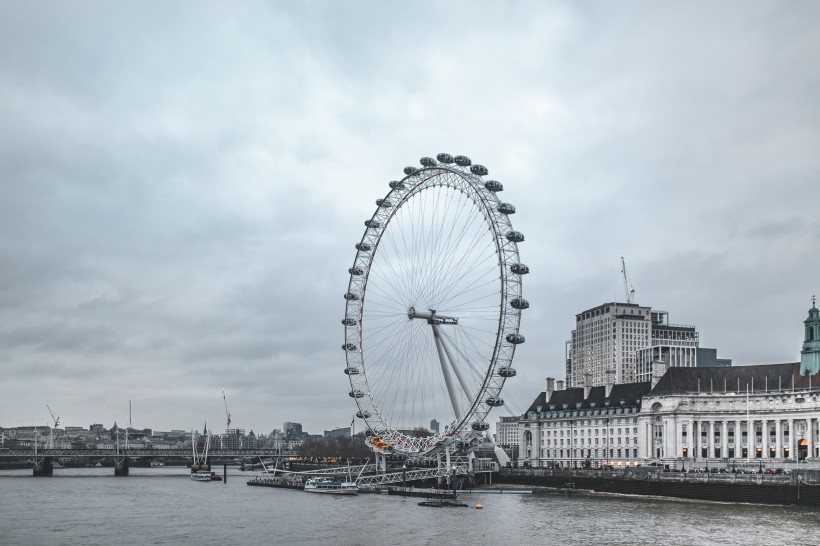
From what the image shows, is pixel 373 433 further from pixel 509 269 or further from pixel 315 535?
pixel 315 535

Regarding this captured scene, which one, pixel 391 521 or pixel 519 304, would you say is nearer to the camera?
pixel 391 521

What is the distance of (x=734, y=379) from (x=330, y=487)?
55.9 metres

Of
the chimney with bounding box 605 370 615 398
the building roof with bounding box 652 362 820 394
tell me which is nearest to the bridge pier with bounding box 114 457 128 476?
the chimney with bounding box 605 370 615 398

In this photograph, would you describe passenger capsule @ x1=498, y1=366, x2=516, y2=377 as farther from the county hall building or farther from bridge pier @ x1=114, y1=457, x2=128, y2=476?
bridge pier @ x1=114, y1=457, x2=128, y2=476

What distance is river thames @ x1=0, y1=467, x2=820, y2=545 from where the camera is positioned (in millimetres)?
64688

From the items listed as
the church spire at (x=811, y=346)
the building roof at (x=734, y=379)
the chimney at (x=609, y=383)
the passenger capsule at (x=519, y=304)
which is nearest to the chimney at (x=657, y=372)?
the building roof at (x=734, y=379)

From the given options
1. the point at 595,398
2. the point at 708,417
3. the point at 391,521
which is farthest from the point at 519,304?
the point at 595,398

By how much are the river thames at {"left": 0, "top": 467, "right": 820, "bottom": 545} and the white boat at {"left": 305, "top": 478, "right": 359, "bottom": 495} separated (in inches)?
163

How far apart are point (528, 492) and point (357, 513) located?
3496 cm

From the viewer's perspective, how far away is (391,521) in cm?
7594

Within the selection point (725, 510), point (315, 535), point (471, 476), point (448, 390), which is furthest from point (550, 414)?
point (315, 535)

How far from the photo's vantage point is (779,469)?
105750 mm

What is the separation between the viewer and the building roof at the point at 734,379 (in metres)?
123

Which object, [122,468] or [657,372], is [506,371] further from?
[122,468]
